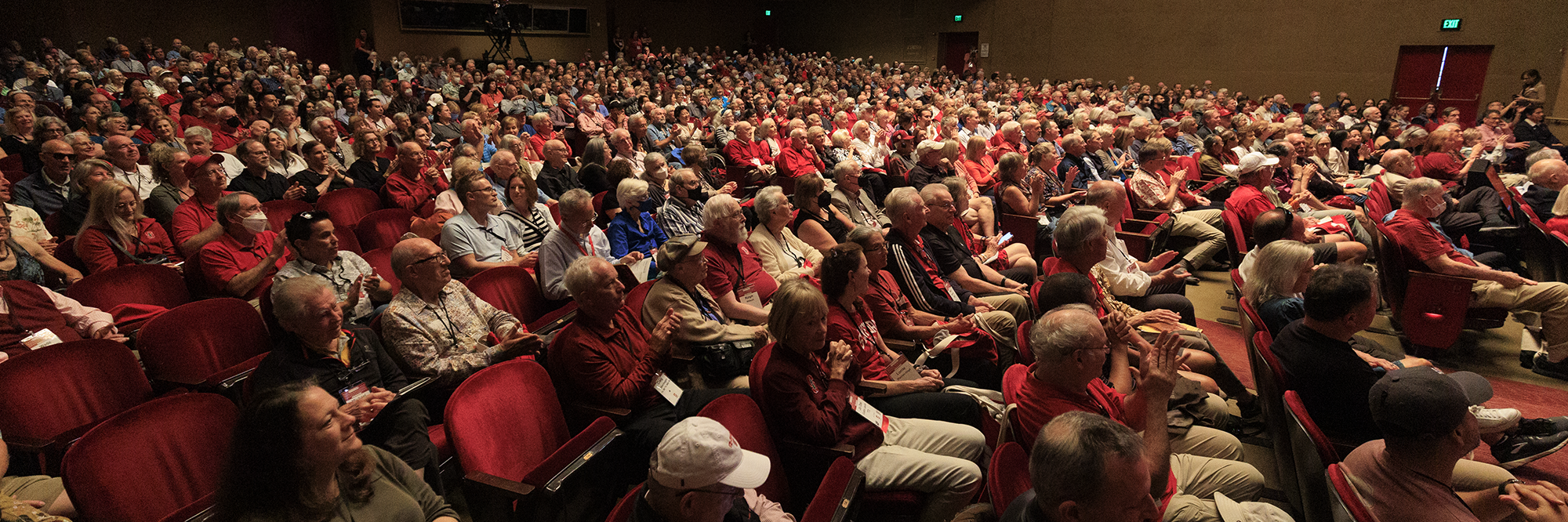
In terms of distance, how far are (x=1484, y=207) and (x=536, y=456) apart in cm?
707

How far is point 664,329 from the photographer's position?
9.42 feet

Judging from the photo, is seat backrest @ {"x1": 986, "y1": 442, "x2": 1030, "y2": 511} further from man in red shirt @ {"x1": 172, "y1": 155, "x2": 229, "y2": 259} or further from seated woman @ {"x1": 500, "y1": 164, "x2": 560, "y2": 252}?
man in red shirt @ {"x1": 172, "y1": 155, "x2": 229, "y2": 259}

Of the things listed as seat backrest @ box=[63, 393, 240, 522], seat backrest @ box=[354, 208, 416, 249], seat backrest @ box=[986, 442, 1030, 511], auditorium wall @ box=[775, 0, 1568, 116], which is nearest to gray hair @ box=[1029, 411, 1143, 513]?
seat backrest @ box=[986, 442, 1030, 511]

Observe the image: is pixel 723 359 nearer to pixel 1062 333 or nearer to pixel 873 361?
pixel 873 361

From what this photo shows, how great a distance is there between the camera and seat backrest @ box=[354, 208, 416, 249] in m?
4.54

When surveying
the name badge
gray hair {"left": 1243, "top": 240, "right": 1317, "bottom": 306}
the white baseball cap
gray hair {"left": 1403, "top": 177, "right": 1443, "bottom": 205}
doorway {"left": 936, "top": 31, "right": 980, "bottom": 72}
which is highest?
doorway {"left": 936, "top": 31, "right": 980, "bottom": 72}

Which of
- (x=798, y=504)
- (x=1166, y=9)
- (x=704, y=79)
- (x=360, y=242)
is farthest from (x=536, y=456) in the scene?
(x=1166, y=9)

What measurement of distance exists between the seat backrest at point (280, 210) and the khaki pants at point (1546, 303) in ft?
22.8

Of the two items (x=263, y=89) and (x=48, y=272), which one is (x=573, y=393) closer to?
(x=48, y=272)

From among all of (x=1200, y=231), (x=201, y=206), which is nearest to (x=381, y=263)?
(x=201, y=206)

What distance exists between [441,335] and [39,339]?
1.51 m

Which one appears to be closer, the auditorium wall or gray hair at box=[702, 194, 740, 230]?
gray hair at box=[702, 194, 740, 230]

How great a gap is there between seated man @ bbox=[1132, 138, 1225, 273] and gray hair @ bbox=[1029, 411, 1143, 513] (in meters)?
4.85

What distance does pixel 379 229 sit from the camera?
457 cm
